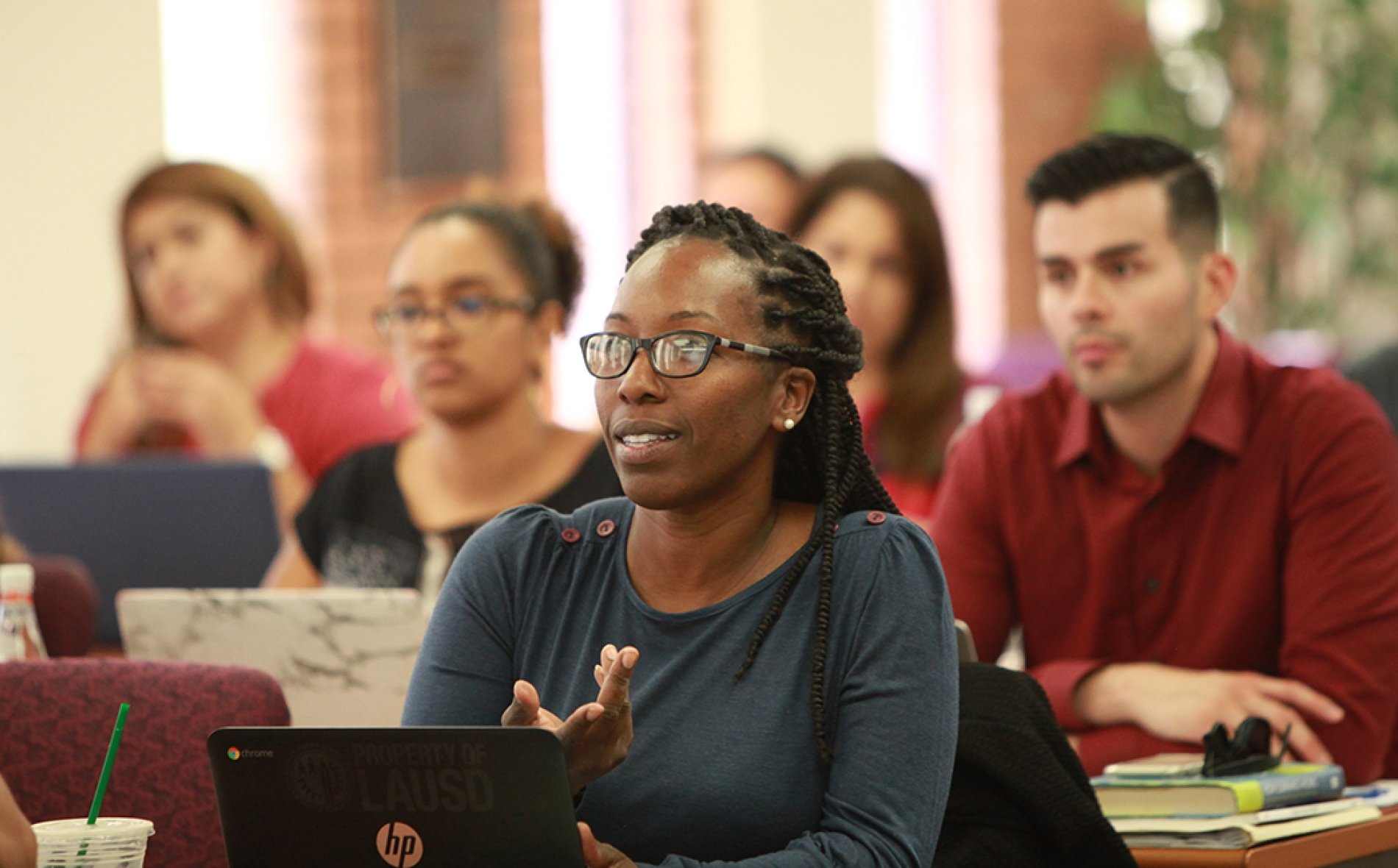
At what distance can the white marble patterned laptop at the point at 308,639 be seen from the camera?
2.33 metres

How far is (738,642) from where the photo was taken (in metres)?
1.80

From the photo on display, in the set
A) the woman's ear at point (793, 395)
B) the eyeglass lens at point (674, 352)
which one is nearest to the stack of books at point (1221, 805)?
the woman's ear at point (793, 395)

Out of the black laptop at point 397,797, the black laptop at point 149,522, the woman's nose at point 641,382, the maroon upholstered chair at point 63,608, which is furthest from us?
the black laptop at point 149,522

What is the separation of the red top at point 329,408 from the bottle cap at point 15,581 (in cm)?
181

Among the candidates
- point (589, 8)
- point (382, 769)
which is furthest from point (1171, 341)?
point (589, 8)

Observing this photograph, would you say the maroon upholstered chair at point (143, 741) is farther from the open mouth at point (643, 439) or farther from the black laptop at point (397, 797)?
the open mouth at point (643, 439)

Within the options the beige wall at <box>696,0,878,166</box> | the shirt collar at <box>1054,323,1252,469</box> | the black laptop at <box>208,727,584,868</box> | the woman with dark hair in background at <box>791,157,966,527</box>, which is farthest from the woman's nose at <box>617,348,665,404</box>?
the beige wall at <box>696,0,878,166</box>

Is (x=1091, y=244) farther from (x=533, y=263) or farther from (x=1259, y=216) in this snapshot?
(x=1259, y=216)

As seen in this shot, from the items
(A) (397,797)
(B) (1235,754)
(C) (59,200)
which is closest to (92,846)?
(A) (397,797)

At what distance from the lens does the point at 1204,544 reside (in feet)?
8.87

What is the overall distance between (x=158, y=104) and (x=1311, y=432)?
362cm

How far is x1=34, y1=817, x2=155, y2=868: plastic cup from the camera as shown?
1.65m

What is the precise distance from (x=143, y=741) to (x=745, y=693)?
2.23ft

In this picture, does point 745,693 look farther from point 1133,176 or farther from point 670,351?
point 1133,176
